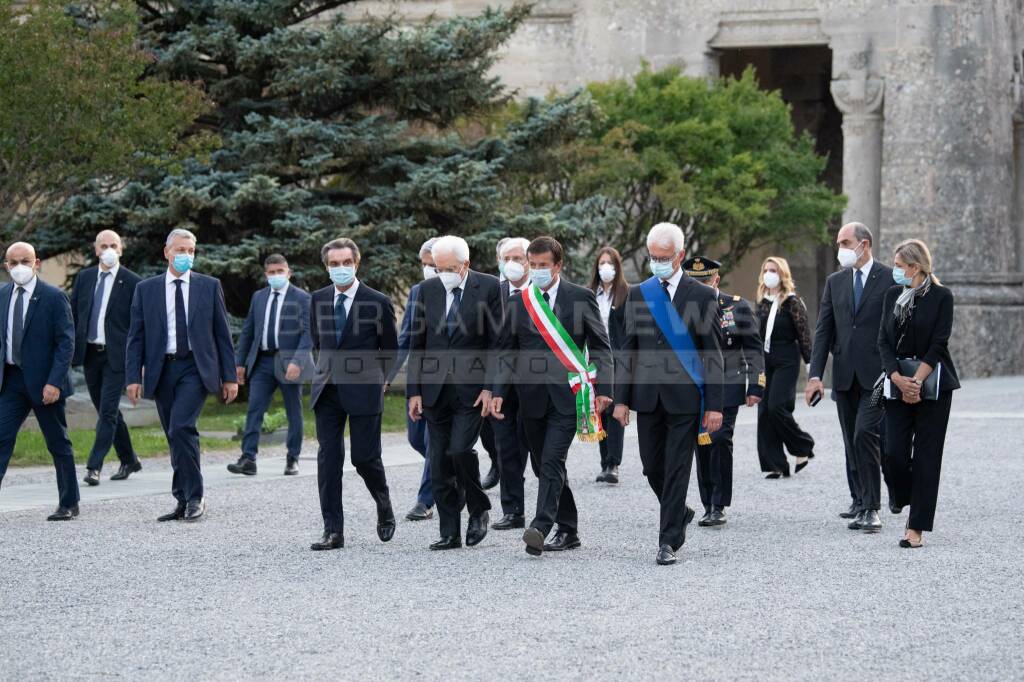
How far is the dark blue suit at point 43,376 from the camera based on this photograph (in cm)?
1172

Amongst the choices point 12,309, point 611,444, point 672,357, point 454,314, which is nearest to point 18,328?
point 12,309

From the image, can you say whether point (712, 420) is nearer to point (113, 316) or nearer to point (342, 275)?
point (342, 275)

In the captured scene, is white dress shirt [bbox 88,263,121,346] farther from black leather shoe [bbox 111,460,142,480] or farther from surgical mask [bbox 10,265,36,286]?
surgical mask [bbox 10,265,36,286]

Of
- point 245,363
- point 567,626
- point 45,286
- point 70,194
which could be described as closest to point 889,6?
point 70,194

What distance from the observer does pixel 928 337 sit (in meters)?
10.3

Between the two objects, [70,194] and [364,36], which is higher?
[364,36]

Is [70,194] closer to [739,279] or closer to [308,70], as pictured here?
[308,70]

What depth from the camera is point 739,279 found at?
150 feet

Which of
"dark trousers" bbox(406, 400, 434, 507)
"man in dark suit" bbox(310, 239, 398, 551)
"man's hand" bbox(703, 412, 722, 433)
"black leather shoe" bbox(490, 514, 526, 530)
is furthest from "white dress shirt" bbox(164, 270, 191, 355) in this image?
"man's hand" bbox(703, 412, 722, 433)

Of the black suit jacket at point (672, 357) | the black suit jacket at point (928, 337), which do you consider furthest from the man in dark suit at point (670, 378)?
the black suit jacket at point (928, 337)

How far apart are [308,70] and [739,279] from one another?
82.6 ft

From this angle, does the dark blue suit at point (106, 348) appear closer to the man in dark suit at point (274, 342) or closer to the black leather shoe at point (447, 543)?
the man in dark suit at point (274, 342)

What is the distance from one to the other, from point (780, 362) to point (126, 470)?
577 centimetres

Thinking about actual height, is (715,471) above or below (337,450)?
below
